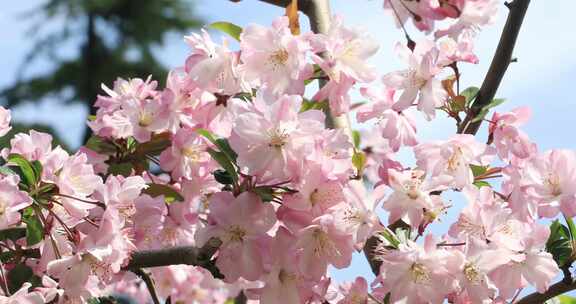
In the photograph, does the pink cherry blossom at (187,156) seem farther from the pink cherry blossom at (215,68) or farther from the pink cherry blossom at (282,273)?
the pink cherry blossom at (282,273)

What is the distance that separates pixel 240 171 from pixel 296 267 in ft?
0.56

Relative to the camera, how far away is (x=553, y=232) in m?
1.36

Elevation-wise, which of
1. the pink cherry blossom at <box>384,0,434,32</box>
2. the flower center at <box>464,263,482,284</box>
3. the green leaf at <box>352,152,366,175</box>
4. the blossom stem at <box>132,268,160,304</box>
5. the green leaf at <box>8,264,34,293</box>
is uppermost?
the pink cherry blossom at <box>384,0,434,32</box>

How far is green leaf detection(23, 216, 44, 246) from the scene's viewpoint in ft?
4.07

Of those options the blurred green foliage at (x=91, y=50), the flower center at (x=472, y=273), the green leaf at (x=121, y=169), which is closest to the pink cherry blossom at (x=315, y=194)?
the flower center at (x=472, y=273)

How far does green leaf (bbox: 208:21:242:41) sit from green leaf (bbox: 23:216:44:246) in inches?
17.8

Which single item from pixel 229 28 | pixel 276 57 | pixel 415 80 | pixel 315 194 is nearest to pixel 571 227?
pixel 415 80

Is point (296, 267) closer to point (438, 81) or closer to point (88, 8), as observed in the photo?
point (438, 81)

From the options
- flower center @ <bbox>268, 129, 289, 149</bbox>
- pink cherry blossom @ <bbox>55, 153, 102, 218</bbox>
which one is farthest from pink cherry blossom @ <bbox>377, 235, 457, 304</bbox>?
pink cherry blossom @ <bbox>55, 153, 102, 218</bbox>

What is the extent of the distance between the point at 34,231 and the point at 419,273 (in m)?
0.59

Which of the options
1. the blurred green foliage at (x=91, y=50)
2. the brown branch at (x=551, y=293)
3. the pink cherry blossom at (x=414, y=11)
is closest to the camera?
the pink cherry blossom at (x=414, y=11)

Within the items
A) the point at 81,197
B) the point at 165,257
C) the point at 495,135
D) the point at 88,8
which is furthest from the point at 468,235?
the point at 88,8

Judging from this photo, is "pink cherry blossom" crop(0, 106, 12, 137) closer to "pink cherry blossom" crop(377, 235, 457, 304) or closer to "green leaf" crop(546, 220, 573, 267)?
"pink cherry blossom" crop(377, 235, 457, 304)

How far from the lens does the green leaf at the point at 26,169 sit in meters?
1.24
